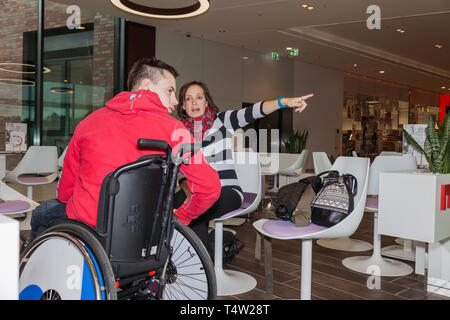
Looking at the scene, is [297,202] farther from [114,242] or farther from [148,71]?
[114,242]

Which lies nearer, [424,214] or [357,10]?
[424,214]

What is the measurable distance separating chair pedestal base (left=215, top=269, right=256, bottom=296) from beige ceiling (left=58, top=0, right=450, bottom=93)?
4.89 meters

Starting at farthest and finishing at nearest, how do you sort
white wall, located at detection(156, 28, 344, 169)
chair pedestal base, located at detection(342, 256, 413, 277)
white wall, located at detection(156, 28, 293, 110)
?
white wall, located at detection(156, 28, 344, 169) < white wall, located at detection(156, 28, 293, 110) < chair pedestal base, located at detection(342, 256, 413, 277)

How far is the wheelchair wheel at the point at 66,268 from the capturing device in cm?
122

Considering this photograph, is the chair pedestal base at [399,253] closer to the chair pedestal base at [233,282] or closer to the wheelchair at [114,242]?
the chair pedestal base at [233,282]

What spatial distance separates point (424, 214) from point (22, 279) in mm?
2032

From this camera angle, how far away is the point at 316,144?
1239 centimetres

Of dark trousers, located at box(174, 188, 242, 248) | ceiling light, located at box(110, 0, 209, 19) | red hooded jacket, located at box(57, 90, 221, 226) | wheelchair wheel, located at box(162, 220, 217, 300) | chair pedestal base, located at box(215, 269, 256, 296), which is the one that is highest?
ceiling light, located at box(110, 0, 209, 19)

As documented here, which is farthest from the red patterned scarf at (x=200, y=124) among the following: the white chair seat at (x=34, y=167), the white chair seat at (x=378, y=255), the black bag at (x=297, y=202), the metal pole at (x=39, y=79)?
the metal pole at (x=39, y=79)

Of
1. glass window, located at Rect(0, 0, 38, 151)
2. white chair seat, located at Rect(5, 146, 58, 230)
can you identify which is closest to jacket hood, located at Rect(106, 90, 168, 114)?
white chair seat, located at Rect(5, 146, 58, 230)

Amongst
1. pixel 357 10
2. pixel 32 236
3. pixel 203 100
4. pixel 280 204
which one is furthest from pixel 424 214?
pixel 357 10

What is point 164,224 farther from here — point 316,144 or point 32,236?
point 316,144

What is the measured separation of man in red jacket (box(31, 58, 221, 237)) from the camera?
4.47 ft

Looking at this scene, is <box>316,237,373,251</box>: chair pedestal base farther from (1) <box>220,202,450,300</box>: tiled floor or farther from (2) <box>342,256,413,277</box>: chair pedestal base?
(2) <box>342,256,413,277</box>: chair pedestal base
